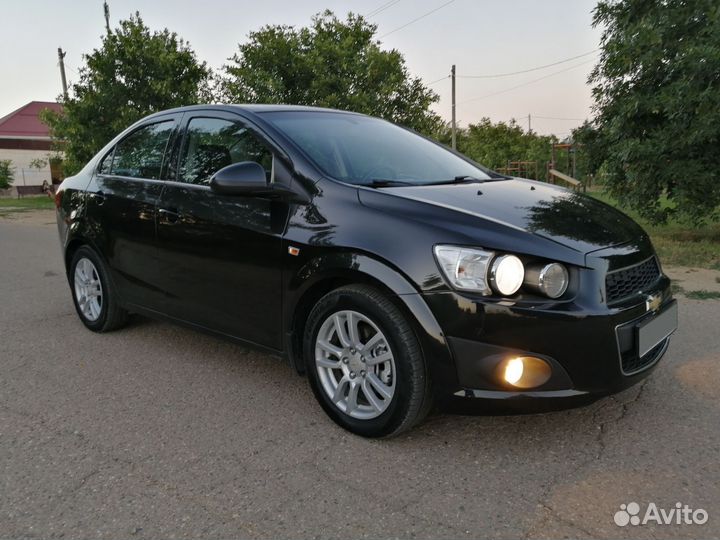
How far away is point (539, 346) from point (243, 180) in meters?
1.63

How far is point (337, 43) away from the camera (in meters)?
17.9

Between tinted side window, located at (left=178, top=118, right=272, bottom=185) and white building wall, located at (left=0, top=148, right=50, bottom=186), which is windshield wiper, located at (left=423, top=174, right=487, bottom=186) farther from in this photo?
white building wall, located at (left=0, top=148, right=50, bottom=186)

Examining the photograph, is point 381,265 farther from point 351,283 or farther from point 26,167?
point 26,167

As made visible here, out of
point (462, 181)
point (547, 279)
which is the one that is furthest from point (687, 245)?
point (547, 279)

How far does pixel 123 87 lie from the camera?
57.7 feet

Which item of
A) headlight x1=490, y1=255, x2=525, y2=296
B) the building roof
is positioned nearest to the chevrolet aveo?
headlight x1=490, y1=255, x2=525, y2=296

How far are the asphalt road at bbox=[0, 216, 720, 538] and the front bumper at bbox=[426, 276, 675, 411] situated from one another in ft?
1.09

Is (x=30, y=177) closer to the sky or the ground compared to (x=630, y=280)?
closer to the sky

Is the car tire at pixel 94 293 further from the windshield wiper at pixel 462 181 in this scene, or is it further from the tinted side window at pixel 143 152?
the windshield wiper at pixel 462 181

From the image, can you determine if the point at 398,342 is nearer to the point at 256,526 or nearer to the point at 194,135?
the point at 256,526

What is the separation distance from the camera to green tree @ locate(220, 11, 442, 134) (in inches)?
678

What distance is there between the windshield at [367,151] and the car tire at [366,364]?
0.72m

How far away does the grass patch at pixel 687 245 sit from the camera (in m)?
7.34

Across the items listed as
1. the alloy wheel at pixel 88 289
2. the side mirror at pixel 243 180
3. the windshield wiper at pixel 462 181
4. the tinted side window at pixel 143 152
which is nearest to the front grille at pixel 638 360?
the windshield wiper at pixel 462 181
